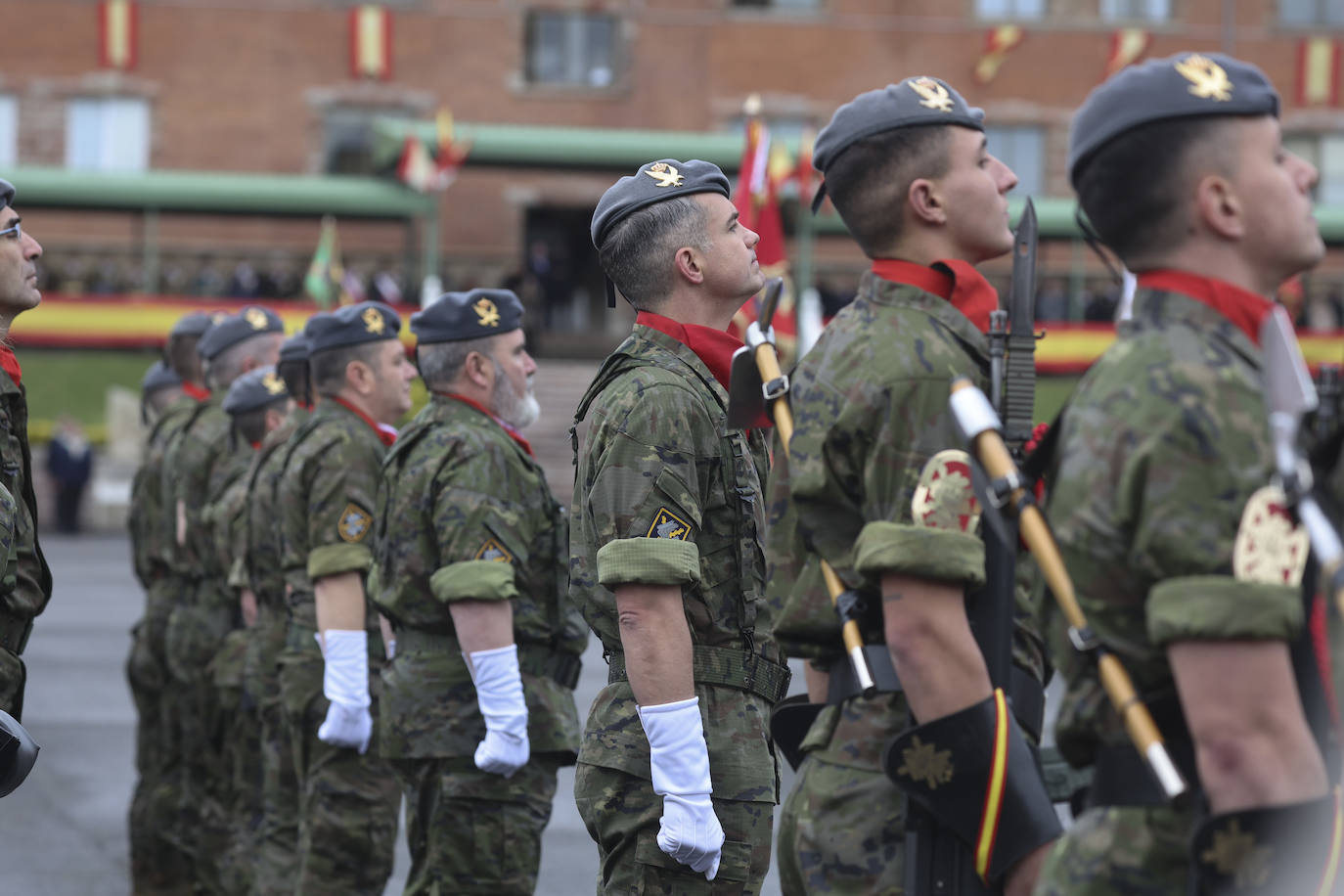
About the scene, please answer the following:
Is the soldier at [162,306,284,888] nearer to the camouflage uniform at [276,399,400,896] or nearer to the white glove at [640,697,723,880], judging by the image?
the camouflage uniform at [276,399,400,896]

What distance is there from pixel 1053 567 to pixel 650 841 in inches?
65.8

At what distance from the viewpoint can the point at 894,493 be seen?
3.09m

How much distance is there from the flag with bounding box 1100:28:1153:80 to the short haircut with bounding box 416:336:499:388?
35.1 metres

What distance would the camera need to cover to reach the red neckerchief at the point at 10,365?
15.8ft

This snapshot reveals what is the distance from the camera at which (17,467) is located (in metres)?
4.74

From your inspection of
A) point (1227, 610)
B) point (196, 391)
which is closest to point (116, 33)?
point (196, 391)

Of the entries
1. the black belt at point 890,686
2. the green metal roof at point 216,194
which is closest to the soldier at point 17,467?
the black belt at point 890,686

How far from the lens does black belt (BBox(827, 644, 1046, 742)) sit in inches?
123

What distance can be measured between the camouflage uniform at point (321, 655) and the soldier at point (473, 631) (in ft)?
2.10

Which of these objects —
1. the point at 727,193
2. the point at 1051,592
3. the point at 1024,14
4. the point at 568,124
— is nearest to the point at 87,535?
the point at 568,124

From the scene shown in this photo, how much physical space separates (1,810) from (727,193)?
6.51 m

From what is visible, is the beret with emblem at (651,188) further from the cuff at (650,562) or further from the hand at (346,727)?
the hand at (346,727)

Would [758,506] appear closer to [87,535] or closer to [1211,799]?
[1211,799]

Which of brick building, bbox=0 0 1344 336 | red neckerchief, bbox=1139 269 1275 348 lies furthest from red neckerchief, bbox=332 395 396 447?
brick building, bbox=0 0 1344 336
